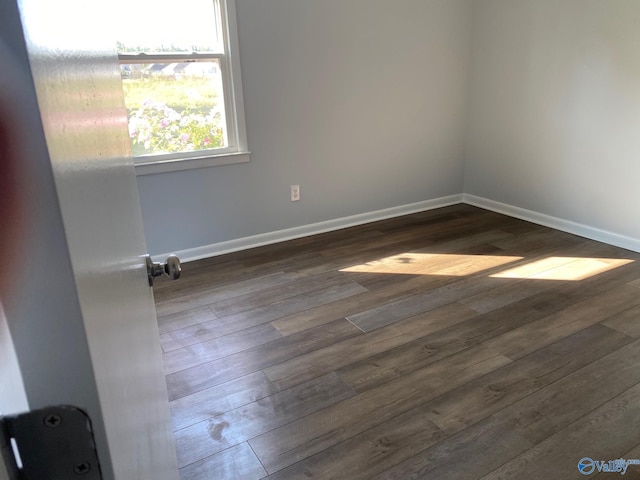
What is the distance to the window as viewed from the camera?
2.73 meters

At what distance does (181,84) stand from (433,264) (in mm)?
1904

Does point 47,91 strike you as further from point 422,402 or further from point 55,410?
point 422,402

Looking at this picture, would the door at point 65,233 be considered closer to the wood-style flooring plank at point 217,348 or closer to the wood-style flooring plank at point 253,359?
the wood-style flooring plank at point 253,359

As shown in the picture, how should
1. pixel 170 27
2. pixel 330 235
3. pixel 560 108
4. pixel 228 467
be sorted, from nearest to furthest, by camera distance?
pixel 228 467 → pixel 170 27 → pixel 560 108 → pixel 330 235

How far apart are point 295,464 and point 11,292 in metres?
1.44

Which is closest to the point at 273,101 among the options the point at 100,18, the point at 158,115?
the point at 158,115

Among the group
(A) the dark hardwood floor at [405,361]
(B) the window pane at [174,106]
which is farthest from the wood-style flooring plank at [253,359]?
(B) the window pane at [174,106]

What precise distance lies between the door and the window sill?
2478 millimetres

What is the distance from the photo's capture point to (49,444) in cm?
34

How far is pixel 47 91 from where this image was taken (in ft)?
0.99

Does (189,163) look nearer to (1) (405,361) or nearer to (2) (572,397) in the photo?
(1) (405,361)

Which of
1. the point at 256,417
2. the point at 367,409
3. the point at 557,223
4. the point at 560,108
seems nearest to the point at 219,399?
the point at 256,417

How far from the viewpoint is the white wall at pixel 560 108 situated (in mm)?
3053

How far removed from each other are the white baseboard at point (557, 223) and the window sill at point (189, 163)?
7.05 feet
